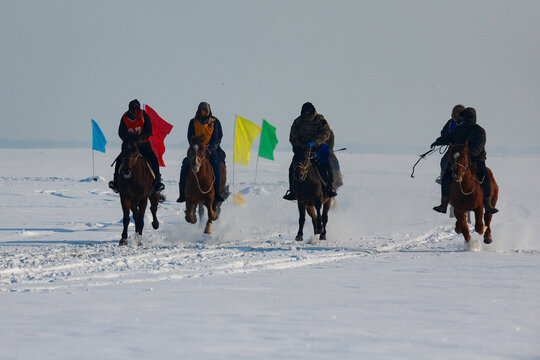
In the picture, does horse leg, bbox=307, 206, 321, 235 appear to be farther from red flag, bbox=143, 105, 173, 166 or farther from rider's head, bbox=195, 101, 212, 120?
red flag, bbox=143, 105, 173, 166

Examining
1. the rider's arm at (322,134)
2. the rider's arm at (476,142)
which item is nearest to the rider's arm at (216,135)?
the rider's arm at (322,134)

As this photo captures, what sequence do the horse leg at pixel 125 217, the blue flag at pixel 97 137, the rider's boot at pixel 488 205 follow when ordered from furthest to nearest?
the blue flag at pixel 97 137
the horse leg at pixel 125 217
the rider's boot at pixel 488 205

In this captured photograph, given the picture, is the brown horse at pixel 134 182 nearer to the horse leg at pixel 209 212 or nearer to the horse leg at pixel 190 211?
the horse leg at pixel 190 211

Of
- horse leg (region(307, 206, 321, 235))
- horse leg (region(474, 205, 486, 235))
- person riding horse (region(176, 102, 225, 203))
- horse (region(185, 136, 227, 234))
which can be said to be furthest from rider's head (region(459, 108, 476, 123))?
person riding horse (region(176, 102, 225, 203))

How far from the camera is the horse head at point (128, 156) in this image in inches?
582

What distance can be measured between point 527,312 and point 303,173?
8.71m

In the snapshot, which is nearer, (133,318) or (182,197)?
(133,318)

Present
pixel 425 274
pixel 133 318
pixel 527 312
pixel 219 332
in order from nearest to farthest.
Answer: pixel 219 332 < pixel 133 318 < pixel 527 312 < pixel 425 274

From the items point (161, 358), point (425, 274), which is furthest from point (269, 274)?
point (161, 358)

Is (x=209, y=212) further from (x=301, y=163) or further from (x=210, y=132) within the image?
(x=301, y=163)

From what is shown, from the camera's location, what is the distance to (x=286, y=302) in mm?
7750

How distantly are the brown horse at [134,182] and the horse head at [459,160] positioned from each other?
548cm

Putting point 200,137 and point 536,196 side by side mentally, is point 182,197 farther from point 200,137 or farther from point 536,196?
point 536,196

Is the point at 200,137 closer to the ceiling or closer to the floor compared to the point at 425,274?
closer to the ceiling
